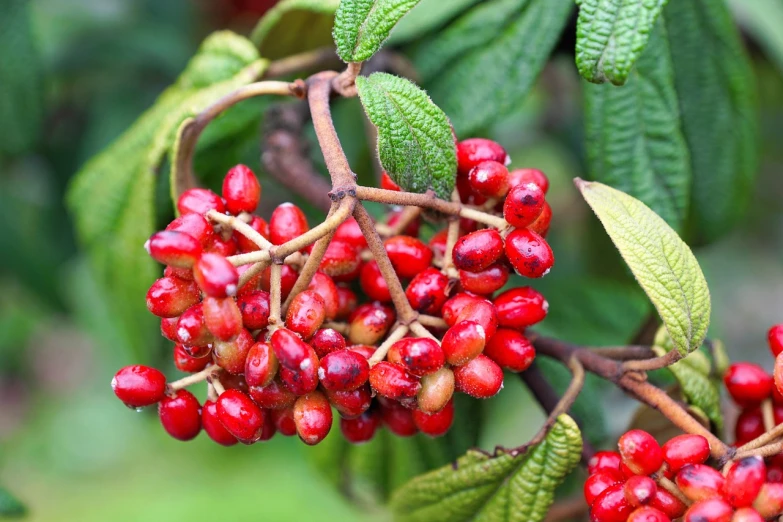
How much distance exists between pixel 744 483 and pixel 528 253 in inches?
17.9

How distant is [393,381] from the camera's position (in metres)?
1.20

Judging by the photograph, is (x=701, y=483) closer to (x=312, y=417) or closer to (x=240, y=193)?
(x=312, y=417)

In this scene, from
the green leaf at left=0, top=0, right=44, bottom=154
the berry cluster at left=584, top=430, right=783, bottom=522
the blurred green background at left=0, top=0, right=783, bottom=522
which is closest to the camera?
the berry cluster at left=584, top=430, right=783, bottom=522

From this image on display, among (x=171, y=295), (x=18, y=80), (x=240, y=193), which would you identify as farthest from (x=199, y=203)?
(x=18, y=80)

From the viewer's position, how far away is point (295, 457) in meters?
4.56

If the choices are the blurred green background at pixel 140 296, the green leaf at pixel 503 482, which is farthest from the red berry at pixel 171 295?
the blurred green background at pixel 140 296

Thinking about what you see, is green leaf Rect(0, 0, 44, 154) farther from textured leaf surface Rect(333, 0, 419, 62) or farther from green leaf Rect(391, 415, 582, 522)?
green leaf Rect(391, 415, 582, 522)

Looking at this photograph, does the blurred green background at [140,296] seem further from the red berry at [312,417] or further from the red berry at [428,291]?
the red berry at [312,417]

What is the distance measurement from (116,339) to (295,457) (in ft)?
5.22

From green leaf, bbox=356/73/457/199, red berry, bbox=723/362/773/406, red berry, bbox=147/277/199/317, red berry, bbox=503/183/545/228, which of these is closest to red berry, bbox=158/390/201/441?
red berry, bbox=147/277/199/317

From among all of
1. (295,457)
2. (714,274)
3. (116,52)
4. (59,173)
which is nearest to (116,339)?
(59,173)

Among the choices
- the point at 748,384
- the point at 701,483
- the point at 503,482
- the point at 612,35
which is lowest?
the point at 503,482

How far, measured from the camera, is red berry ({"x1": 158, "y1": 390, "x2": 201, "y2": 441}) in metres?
1.34

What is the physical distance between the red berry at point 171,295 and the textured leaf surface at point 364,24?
484 mm
